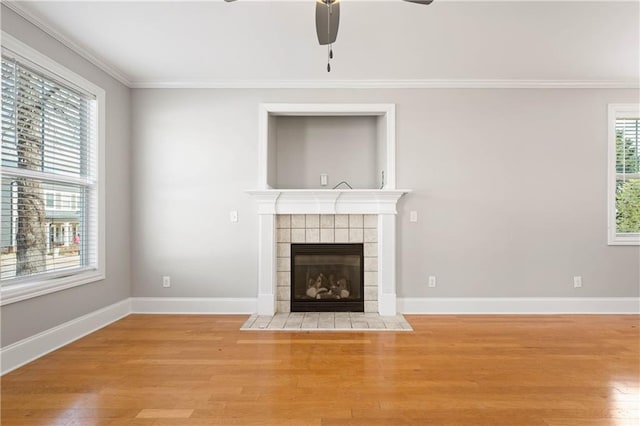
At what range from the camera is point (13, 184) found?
2.72 m

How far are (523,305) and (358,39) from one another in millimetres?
3354

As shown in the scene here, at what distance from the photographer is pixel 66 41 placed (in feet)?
10.4

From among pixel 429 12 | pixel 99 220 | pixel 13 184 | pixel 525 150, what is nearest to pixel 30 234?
pixel 13 184

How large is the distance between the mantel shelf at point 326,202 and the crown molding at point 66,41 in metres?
1.86

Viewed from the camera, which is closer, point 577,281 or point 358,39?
point 358,39

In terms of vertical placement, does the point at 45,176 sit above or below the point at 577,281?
above

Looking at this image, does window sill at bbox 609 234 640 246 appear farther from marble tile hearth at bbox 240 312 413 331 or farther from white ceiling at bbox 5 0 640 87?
marble tile hearth at bbox 240 312 413 331

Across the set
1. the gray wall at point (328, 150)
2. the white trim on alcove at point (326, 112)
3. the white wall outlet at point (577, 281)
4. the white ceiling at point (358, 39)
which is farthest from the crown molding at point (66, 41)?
the white wall outlet at point (577, 281)

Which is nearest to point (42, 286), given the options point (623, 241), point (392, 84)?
point (392, 84)

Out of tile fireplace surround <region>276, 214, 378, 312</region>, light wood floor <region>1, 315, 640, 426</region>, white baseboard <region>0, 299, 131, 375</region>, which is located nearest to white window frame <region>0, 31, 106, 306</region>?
white baseboard <region>0, 299, 131, 375</region>

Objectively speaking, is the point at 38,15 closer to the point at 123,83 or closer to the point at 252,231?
the point at 123,83

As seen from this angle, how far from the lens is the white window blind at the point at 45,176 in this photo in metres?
2.69

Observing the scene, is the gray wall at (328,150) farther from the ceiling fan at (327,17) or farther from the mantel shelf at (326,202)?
the ceiling fan at (327,17)

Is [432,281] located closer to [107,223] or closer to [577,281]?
[577,281]
